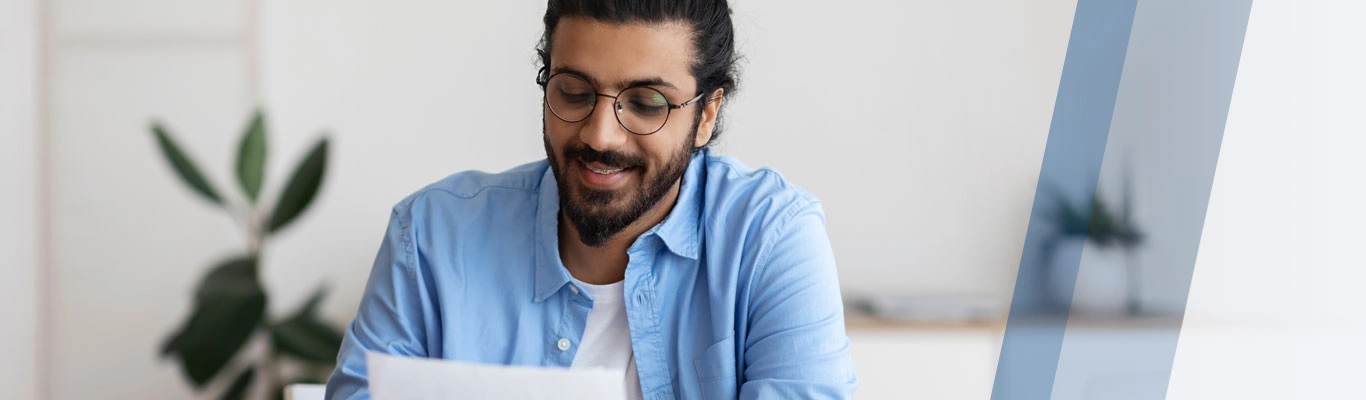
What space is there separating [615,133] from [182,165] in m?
1.56

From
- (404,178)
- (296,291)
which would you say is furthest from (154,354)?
(404,178)

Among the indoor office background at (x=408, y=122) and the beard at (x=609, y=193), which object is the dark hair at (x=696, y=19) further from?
the indoor office background at (x=408, y=122)

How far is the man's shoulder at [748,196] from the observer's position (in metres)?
1.51

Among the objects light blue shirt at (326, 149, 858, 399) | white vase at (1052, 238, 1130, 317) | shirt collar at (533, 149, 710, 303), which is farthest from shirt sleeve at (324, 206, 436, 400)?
white vase at (1052, 238, 1130, 317)

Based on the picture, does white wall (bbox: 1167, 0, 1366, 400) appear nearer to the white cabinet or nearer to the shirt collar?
the white cabinet

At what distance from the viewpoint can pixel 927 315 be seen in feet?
8.31

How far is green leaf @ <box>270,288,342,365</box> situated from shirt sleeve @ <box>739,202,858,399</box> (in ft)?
4.83

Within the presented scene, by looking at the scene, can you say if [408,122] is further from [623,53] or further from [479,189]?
[623,53]

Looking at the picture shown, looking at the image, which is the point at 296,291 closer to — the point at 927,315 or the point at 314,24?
the point at 314,24

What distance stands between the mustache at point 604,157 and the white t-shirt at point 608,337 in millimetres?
196

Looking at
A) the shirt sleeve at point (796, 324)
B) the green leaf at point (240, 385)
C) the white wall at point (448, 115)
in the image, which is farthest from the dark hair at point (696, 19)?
the green leaf at point (240, 385)

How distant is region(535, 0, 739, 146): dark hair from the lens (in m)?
1.41

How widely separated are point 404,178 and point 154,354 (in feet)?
2.76

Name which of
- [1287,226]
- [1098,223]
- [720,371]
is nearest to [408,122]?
[720,371]
